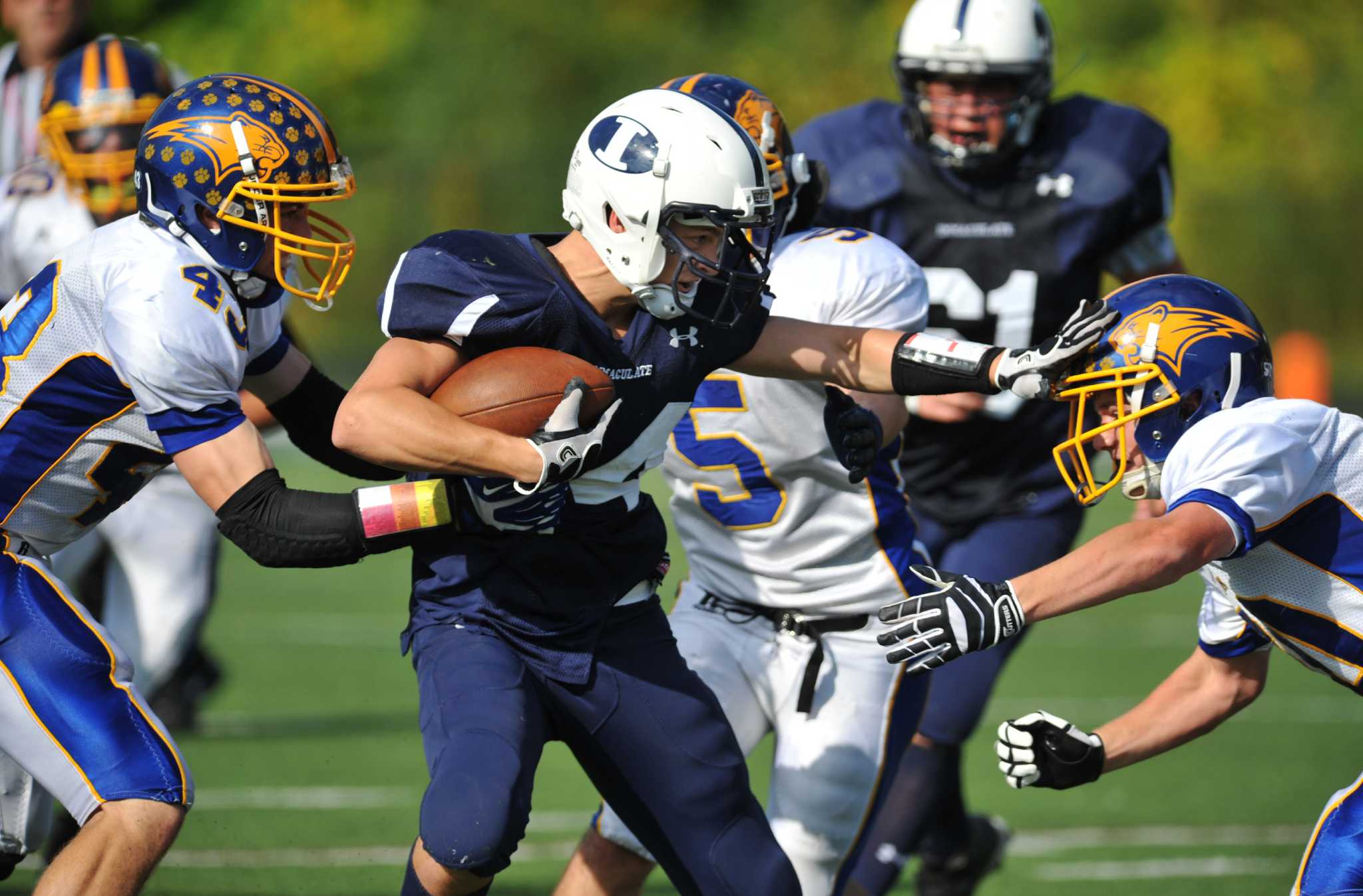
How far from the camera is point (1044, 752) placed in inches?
138

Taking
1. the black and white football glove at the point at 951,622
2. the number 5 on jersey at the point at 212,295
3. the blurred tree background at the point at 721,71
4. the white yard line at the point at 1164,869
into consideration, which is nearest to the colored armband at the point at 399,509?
the number 5 on jersey at the point at 212,295

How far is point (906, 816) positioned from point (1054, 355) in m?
1.66

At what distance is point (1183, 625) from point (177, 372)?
725 cm

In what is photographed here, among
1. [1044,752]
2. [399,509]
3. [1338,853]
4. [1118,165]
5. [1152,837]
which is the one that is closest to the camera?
[1338,853]

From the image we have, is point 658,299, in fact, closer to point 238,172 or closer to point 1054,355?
point 1054,355

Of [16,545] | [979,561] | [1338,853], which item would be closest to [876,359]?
[1338,853]

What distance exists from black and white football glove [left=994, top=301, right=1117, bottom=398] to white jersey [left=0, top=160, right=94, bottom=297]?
3289mm

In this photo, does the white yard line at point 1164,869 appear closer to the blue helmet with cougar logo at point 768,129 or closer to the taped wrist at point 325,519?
the blue helmet with cougar logo at point 768,129

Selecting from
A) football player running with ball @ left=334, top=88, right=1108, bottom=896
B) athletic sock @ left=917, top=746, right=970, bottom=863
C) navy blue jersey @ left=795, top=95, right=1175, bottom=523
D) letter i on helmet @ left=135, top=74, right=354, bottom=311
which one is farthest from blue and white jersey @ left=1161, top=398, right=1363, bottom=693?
navy blue jersey @ left=795, top=95, right=1175, bottom=523

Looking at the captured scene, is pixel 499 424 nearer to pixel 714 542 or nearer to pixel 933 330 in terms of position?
pixel 714 542

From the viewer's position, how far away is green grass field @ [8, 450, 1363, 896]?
497 cm

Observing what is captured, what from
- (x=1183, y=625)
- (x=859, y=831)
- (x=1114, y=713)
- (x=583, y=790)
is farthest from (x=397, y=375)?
(x=1183, y=625)

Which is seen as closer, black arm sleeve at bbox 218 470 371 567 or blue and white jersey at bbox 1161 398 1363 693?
blue and white jersey at bbox 1161 398 1363 693

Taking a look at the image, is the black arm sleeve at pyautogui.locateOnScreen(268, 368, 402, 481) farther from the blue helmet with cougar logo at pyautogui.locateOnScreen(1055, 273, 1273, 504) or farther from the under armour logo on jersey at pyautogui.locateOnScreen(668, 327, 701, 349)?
the blue helmet with cougar logo at pyautogui.locateOnScreen(1055, 273, 1273, 504)
